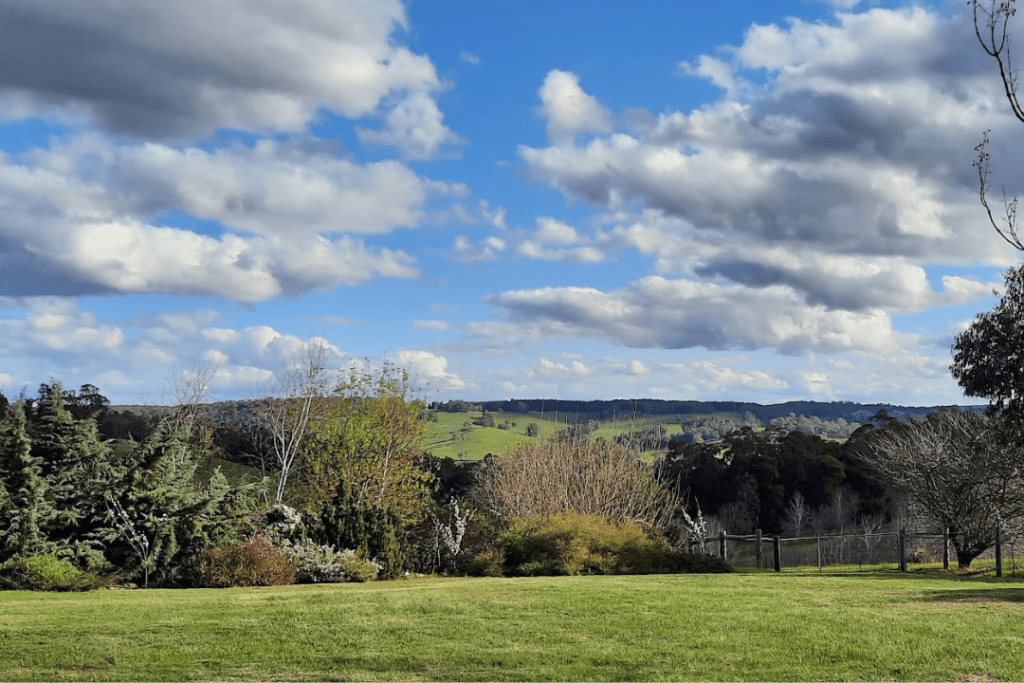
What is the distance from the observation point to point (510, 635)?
1120 cm

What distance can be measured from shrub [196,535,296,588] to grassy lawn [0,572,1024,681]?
5.68ft

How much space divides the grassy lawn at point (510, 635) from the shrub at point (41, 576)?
0.97m

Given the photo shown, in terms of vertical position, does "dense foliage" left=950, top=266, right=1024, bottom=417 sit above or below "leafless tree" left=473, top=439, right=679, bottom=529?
above

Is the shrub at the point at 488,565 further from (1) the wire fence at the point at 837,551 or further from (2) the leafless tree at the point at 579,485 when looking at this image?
(1) the wire fence at the point at 837,551

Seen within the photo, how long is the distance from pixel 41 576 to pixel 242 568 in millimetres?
3736

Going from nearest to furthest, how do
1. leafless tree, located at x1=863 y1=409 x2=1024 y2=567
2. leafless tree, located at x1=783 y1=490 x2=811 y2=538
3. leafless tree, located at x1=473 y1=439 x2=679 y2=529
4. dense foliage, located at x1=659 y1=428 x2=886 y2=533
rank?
1. leafless tree, located at x1=863 y1=409 x2=1024 y2=567
2. leafless tree, located at x1=473 y1=439 x2=679 y2=529
3. leafless tree, located at x1=783 y1=490 x2=811 y2=538
4. dense foliage, located at x1=659 y1=428 x2=886 y2=533

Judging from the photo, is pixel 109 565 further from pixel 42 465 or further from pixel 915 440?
pixel 915 440

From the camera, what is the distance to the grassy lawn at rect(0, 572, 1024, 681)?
9055 mm

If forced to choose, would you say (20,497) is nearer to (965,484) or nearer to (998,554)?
(965,484)

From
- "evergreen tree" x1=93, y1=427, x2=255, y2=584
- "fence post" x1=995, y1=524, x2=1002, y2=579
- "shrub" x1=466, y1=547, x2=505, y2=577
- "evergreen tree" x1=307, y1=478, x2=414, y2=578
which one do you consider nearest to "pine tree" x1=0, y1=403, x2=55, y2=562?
"evergreen tree" x1=93, y1=427, x2=255, y2=584

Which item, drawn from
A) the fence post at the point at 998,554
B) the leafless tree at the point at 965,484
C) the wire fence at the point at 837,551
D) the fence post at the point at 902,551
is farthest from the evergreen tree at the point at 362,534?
the wire fence at the point at 837,551

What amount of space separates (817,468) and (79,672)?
5956 centimetres

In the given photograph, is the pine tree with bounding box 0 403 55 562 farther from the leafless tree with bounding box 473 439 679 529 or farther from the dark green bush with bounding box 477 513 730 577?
the leafless tree with bounding box 473 439 679 529

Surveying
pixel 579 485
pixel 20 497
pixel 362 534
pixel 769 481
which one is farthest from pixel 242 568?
pixel 769 481
